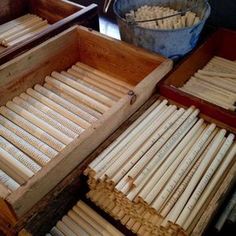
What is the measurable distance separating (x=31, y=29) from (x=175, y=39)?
113 cm

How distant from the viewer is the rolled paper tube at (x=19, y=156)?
1390 mm

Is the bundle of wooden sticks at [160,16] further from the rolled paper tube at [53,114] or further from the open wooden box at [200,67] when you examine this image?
the rolled paper tube at [53,114]

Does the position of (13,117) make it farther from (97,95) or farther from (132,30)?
(132,30)

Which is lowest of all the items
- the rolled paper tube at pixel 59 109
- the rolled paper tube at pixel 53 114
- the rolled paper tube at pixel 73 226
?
the rolled paper tube at pixel 73 226

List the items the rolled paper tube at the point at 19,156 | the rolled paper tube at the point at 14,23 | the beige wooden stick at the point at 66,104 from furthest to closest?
the rolled paper tube at the point at 14,23, the beige wooden stick at the point at 66,104, the rolled paper tube at the point at 19,156

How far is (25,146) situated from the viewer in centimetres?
149

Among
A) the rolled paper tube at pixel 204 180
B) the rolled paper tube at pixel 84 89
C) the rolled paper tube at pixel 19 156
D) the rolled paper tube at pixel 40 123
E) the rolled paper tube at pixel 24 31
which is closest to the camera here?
the rolled paper tube at pixel 204 180

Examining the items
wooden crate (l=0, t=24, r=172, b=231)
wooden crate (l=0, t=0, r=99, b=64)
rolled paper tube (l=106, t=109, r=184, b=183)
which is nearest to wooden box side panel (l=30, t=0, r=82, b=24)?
wooden crate (l=0, t=0, r=99, b=64)

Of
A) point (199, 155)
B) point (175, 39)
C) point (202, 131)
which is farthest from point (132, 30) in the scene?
point (199, 155)

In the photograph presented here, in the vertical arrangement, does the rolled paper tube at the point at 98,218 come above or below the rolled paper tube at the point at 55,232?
above

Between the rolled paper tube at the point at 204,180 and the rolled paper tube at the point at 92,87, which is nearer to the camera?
the rolled paper tube at the point at 204,180

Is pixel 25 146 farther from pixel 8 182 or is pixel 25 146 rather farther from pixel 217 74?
Result: pixel 217 74

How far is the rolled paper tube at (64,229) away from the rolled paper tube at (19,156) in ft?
0.80

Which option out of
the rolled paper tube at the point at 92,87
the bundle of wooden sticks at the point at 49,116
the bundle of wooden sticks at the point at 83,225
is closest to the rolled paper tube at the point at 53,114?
the bundle of wooden sticks at the point at 49,116
